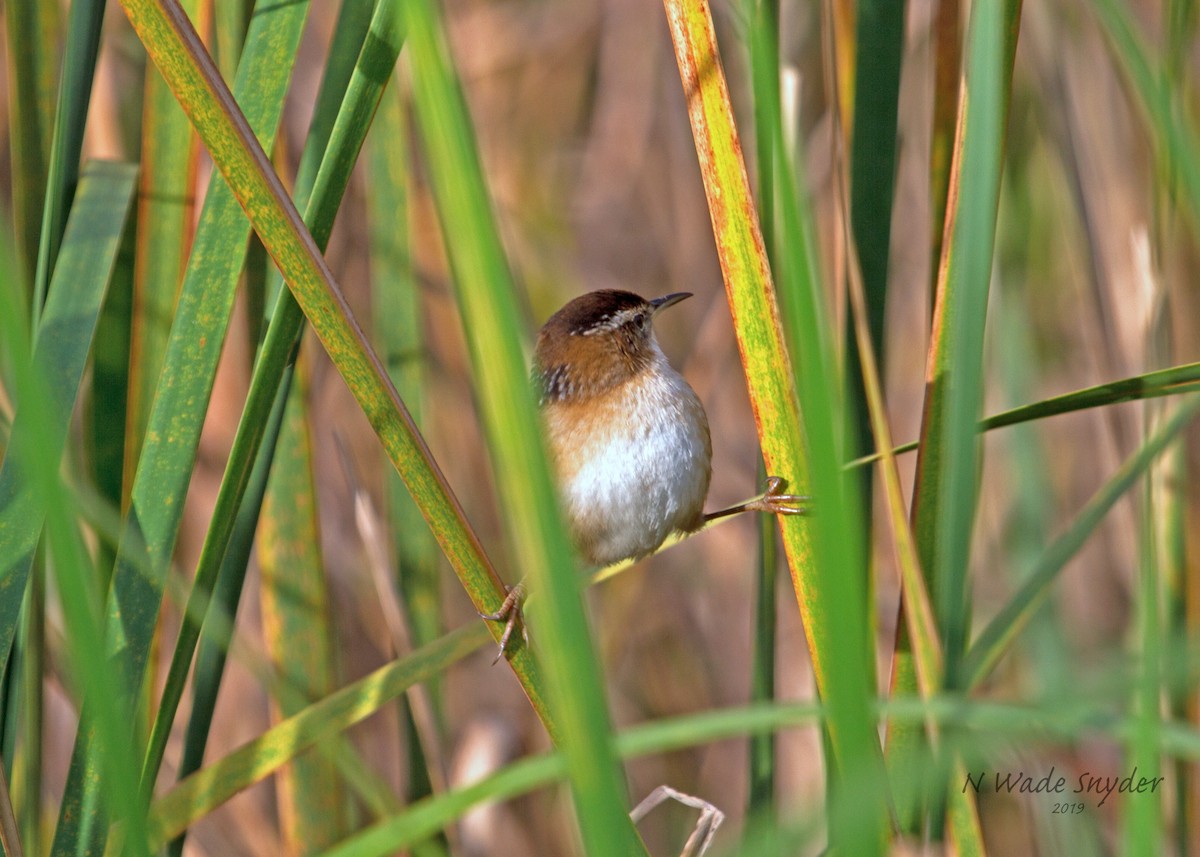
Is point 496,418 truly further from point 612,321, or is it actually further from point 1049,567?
point 612,321

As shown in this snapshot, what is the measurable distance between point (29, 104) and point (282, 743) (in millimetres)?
1008

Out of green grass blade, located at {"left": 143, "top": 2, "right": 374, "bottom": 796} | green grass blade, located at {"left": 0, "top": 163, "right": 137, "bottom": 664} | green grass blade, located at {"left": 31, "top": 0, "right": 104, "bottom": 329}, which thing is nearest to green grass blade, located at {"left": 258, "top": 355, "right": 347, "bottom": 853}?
green grass blade, located at {"left": 143, "top": 2, "right": 374, "bottom": 796}

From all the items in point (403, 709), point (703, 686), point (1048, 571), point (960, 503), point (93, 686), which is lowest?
point (703, 686)

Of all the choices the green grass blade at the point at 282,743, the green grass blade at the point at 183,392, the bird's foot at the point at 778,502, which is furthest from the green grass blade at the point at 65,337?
the bird's foot at the point at 778,502

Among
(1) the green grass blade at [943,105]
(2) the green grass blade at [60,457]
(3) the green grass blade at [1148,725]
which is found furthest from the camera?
(1) the green grass blade at [943,105]

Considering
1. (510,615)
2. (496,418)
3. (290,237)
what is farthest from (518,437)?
(510,615)

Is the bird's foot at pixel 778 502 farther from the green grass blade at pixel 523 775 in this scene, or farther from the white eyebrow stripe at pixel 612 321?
the white eyebrow stripe at pixel 612 321

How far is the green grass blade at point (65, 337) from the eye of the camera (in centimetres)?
135

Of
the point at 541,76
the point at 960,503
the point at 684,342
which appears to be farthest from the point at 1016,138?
the point at 960,503

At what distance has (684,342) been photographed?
4148 mm

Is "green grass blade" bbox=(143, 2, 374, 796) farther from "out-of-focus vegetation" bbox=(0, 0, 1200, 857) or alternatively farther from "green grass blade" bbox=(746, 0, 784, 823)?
"green grass blade" bbox=(746, 0, 784, 823)

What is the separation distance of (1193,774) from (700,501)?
1453 mm

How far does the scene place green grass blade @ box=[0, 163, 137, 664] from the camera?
1346 millimetres

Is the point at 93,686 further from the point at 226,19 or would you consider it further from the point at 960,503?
the point at 226,19
